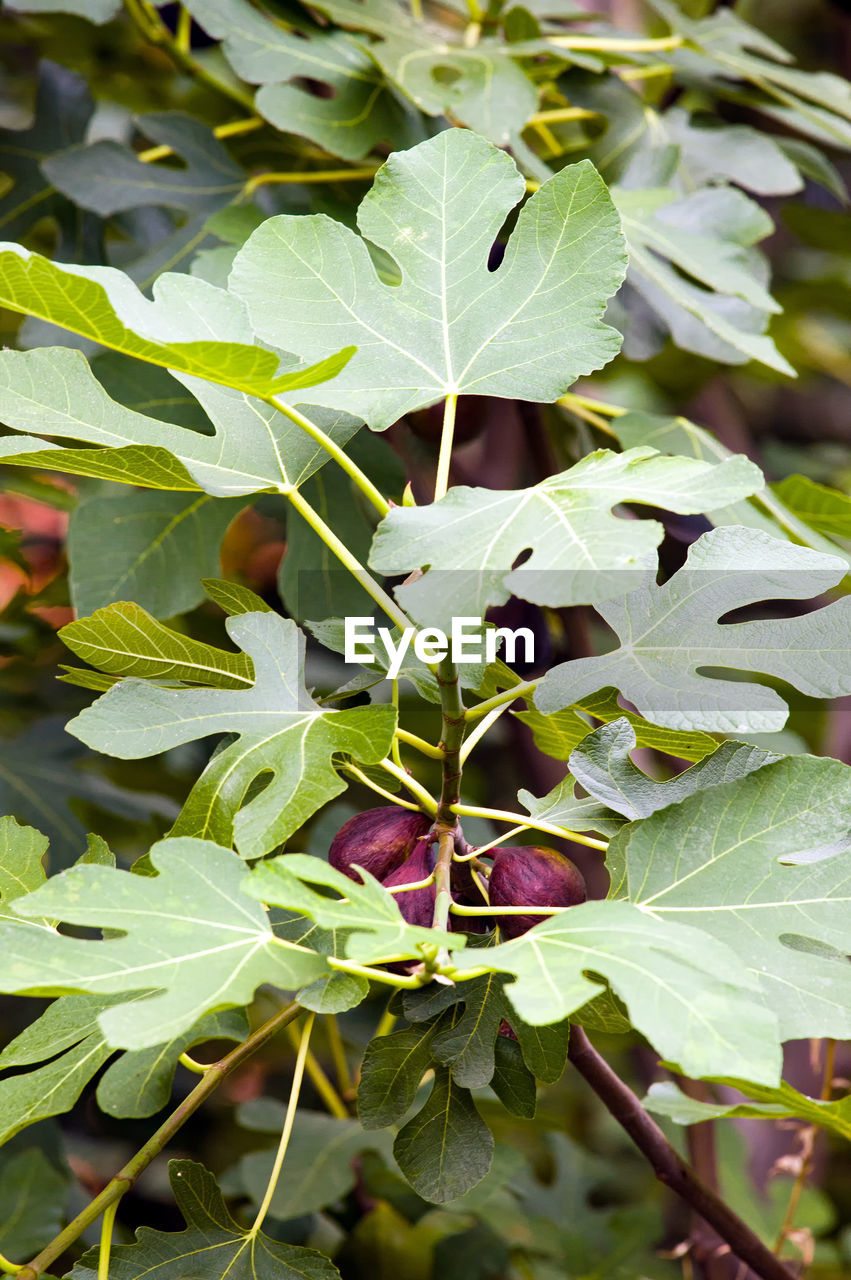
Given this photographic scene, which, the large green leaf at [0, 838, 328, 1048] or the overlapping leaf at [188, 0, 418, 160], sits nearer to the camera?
the large green leaf at [0, 838, 328, 1048]

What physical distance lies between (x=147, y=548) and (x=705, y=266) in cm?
48

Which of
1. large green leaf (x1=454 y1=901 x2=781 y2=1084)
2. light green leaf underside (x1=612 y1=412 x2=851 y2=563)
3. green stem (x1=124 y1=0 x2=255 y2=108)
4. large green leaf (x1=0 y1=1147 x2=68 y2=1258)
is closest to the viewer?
large green leaf (x1=454 y1=901 x2=781 y2=1084)

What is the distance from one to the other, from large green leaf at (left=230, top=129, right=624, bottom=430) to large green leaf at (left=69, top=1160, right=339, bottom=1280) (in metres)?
0.41

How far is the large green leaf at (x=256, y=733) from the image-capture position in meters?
0.45

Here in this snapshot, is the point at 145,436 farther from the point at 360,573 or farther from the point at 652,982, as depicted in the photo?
the point at 652,982

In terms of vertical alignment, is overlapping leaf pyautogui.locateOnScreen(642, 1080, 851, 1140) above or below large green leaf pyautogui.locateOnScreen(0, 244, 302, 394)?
below

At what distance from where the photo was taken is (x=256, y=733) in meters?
0.49

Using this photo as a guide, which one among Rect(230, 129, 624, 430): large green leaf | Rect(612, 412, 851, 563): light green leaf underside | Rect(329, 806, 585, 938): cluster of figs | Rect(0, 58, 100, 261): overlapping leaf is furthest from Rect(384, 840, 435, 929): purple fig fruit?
Rect(0, 58, 100, 261): overlapping leaf

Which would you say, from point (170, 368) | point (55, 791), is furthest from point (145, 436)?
point (55, 791)

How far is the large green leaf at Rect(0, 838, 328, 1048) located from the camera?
1.21 feet

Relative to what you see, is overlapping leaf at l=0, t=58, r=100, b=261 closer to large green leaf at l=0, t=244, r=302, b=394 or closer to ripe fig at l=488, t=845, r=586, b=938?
large green leaf at l=0, t=244, r=302, b=394

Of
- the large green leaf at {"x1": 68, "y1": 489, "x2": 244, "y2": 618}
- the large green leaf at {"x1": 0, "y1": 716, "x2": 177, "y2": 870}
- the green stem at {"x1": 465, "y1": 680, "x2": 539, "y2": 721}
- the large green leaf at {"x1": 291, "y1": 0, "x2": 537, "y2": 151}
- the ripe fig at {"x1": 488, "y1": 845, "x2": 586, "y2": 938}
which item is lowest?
the large green leaf at {"x1": 0, "y1": 716, "x2": 177, "y2": 870}

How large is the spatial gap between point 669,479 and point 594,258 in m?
0.14

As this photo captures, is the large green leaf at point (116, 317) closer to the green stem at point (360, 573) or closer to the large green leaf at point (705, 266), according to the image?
the green stem at point (360, 573)
